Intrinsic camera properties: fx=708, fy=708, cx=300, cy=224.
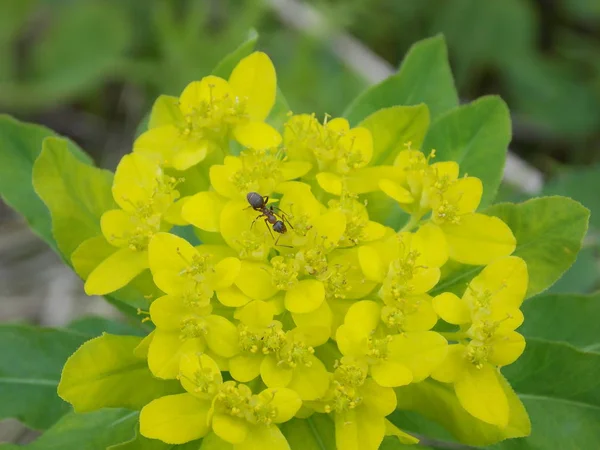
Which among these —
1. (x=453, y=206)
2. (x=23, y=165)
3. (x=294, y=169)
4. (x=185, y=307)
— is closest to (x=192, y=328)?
(x=185, y=307)

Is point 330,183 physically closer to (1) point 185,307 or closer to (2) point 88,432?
(1) point 185,307

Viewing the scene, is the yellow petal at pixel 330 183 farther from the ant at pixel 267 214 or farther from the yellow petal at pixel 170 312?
the yellow petal at pixel 170 312

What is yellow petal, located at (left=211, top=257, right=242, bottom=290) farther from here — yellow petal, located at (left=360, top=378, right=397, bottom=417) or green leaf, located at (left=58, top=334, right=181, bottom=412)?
yellow petal, located at (left=360, top=378, right=397, bottom=417)

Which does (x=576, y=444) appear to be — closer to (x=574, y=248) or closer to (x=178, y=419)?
(x=574, y=248)

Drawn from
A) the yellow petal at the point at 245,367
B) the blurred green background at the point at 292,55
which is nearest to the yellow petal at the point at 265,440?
the yellow petal at the point at 245,367

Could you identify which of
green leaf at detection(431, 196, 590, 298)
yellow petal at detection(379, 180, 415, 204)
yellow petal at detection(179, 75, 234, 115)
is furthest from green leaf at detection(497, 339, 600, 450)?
yellow petal at detection(179, 75, 234, 115)
